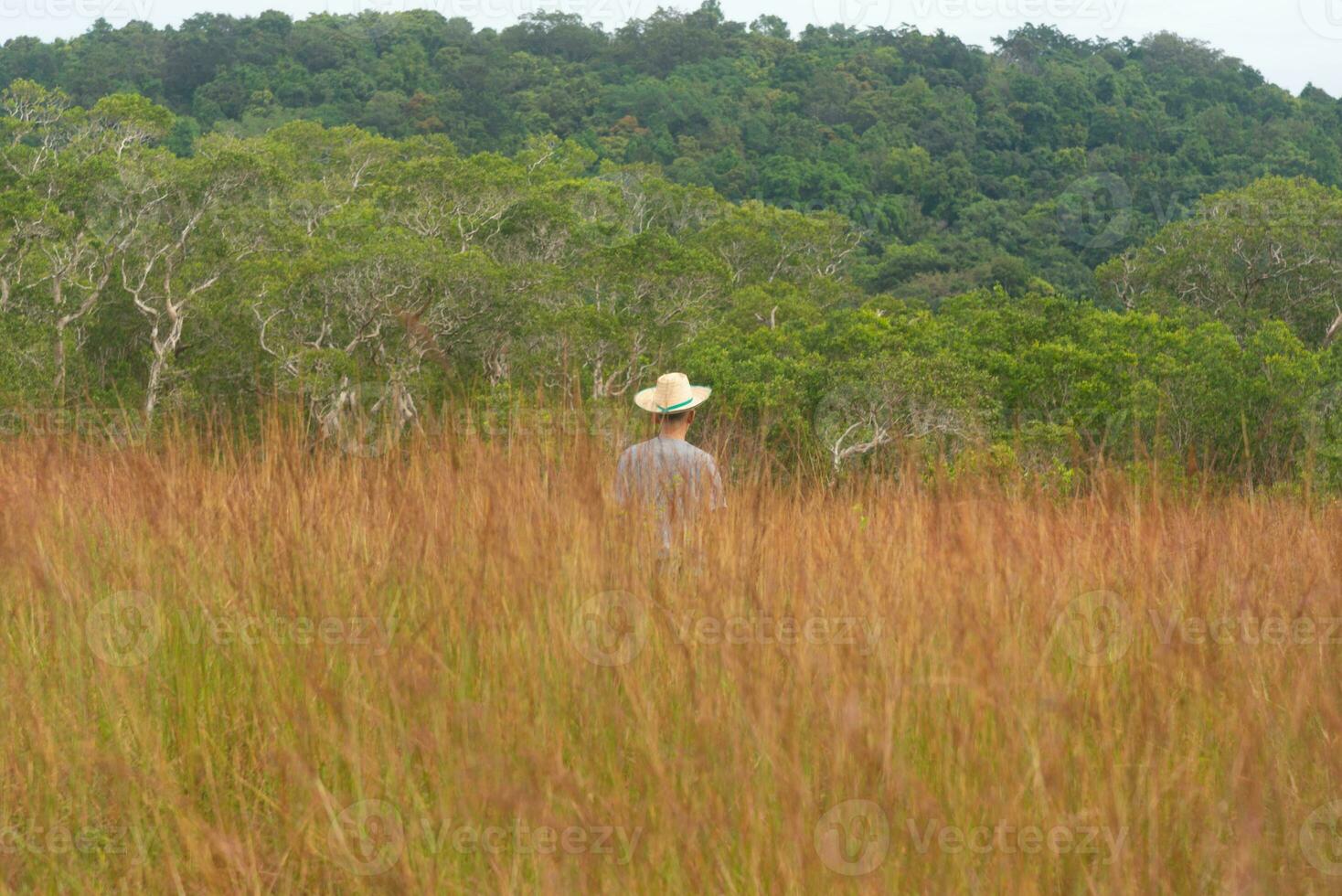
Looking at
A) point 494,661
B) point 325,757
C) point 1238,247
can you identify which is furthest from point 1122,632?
point 1238,247

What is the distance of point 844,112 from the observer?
91188 mm

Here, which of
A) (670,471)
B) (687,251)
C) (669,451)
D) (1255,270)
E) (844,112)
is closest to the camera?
(670,471)

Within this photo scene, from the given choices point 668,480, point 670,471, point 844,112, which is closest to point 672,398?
point 670,471

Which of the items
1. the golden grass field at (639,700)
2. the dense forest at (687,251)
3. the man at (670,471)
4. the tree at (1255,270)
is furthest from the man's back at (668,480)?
the tree at (1255,270)

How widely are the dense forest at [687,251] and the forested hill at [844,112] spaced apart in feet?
1.06

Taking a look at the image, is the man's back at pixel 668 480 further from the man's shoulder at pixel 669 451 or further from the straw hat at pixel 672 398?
the straw hat at pixel 672 398

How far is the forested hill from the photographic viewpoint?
241 ft

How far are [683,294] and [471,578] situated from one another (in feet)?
108

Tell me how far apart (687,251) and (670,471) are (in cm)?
3258

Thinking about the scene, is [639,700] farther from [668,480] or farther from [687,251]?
[687,251]

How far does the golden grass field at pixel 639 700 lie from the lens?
1.82m

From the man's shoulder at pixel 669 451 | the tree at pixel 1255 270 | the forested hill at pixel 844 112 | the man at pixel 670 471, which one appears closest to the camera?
the man at pixel 670 471

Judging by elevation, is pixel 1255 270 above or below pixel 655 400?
above

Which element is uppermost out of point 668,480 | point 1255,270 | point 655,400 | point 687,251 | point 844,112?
point 844,112
